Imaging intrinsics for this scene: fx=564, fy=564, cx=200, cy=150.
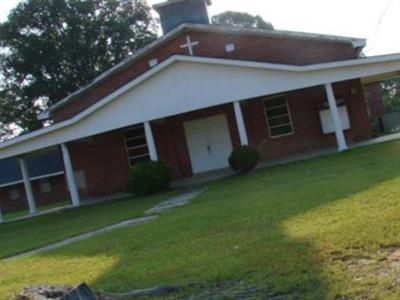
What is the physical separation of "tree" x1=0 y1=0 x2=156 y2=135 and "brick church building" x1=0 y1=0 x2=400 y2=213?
63.3ft

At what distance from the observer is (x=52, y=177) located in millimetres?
40219

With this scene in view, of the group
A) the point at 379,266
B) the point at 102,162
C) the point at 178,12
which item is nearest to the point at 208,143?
the point at 102,162

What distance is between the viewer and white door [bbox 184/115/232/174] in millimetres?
23781

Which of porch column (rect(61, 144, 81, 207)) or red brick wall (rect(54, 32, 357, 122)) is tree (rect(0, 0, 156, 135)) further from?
porch column (rect(61, 144, 81, 207))

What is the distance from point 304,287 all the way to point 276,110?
742 inches

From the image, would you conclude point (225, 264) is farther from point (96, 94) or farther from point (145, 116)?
point (96, 94)

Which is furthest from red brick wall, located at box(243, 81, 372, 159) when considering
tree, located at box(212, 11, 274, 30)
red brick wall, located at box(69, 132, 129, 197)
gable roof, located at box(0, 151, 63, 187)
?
tree, located at box(212, 11, 274, 30)

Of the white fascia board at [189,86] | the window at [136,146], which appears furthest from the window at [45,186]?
the white fascia board at [189,86]

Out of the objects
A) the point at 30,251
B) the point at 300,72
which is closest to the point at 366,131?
the point at 300,72

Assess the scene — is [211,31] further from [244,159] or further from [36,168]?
[36,168]

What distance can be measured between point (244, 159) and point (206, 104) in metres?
2.48

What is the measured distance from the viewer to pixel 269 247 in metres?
6.64

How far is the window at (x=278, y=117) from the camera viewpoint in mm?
23312

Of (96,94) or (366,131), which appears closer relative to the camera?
(366,131)
